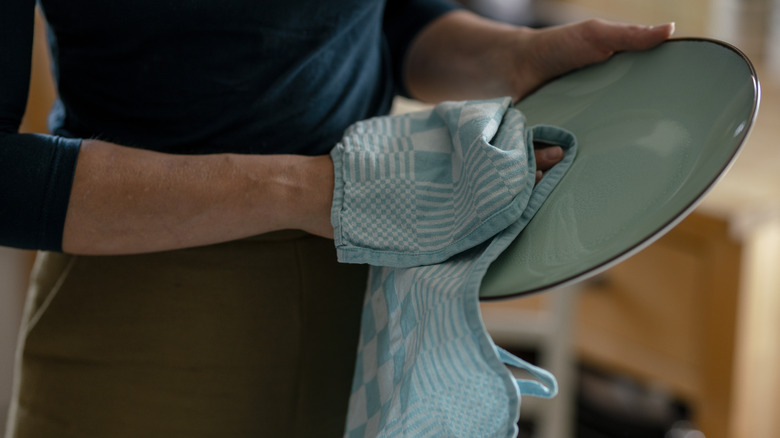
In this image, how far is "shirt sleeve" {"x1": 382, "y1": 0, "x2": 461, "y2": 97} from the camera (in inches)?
31.0

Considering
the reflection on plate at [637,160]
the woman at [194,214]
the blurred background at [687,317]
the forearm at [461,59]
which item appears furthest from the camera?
the blurred background at [687,317]

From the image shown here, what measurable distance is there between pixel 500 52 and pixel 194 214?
1.16ft

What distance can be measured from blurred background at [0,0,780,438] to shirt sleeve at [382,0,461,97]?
2.42ft

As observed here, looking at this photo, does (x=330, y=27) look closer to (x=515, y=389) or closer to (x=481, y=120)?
(x=481, y=120)

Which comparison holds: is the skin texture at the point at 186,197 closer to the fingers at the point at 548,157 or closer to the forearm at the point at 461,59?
the fingers at the point at 548,157

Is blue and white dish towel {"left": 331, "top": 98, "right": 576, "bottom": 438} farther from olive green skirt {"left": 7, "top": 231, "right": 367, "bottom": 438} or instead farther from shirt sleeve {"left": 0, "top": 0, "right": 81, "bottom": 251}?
shirt sleeve {"left": 0, "top": 0, "right": 81, "bottom": 251}

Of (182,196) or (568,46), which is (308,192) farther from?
(568,46)

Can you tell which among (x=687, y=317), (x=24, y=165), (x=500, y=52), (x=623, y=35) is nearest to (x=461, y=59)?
(x=500, y=52)

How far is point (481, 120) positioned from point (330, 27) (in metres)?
0.18

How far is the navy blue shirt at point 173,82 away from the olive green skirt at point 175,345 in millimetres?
96

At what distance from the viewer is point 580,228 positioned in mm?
443

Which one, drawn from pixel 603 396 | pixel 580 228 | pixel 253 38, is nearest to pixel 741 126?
pixel 580 228

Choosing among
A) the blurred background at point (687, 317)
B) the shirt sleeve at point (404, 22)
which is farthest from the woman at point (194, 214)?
the blurred background at point (687, 317)

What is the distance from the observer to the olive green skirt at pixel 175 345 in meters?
0.58
